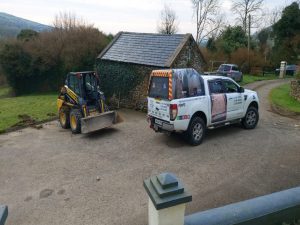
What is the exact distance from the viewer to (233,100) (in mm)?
10148

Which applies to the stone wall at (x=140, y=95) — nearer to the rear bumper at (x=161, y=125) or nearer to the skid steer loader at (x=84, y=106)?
the skid steer loader at (x=84, y=106)

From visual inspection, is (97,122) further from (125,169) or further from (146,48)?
(146,48)

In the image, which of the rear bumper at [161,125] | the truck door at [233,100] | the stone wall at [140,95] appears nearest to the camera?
the rear bumper at [161,125]

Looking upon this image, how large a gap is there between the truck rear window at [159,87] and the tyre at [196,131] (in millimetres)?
1307

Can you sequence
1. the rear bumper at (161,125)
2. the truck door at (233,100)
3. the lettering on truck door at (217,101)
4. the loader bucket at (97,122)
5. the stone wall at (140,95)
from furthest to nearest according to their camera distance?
the stone wall at (140,95) < the loader bucket at (97,122) < the truck door at (233,100) < the lettering on truck door at (217,101) < the rear bumper at (161,125)

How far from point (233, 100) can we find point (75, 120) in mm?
6399

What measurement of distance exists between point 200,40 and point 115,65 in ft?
101

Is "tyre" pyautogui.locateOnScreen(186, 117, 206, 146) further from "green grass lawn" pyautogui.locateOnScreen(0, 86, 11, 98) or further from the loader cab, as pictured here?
"green grass lawn" pyautogui.locateOnScreen(0, 86, 11, 98)

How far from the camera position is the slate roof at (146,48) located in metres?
14.0

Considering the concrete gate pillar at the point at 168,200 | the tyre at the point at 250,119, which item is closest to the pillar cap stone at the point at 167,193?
the concrete gate pillar at the point at 168,200

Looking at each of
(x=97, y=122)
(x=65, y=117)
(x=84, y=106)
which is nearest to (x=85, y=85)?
(x=84, y=106)

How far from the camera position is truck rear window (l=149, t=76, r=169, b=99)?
29.3 ft

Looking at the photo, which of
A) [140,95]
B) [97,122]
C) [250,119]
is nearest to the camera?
[250,119]

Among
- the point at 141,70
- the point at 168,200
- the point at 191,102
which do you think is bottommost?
the point at 191,102
